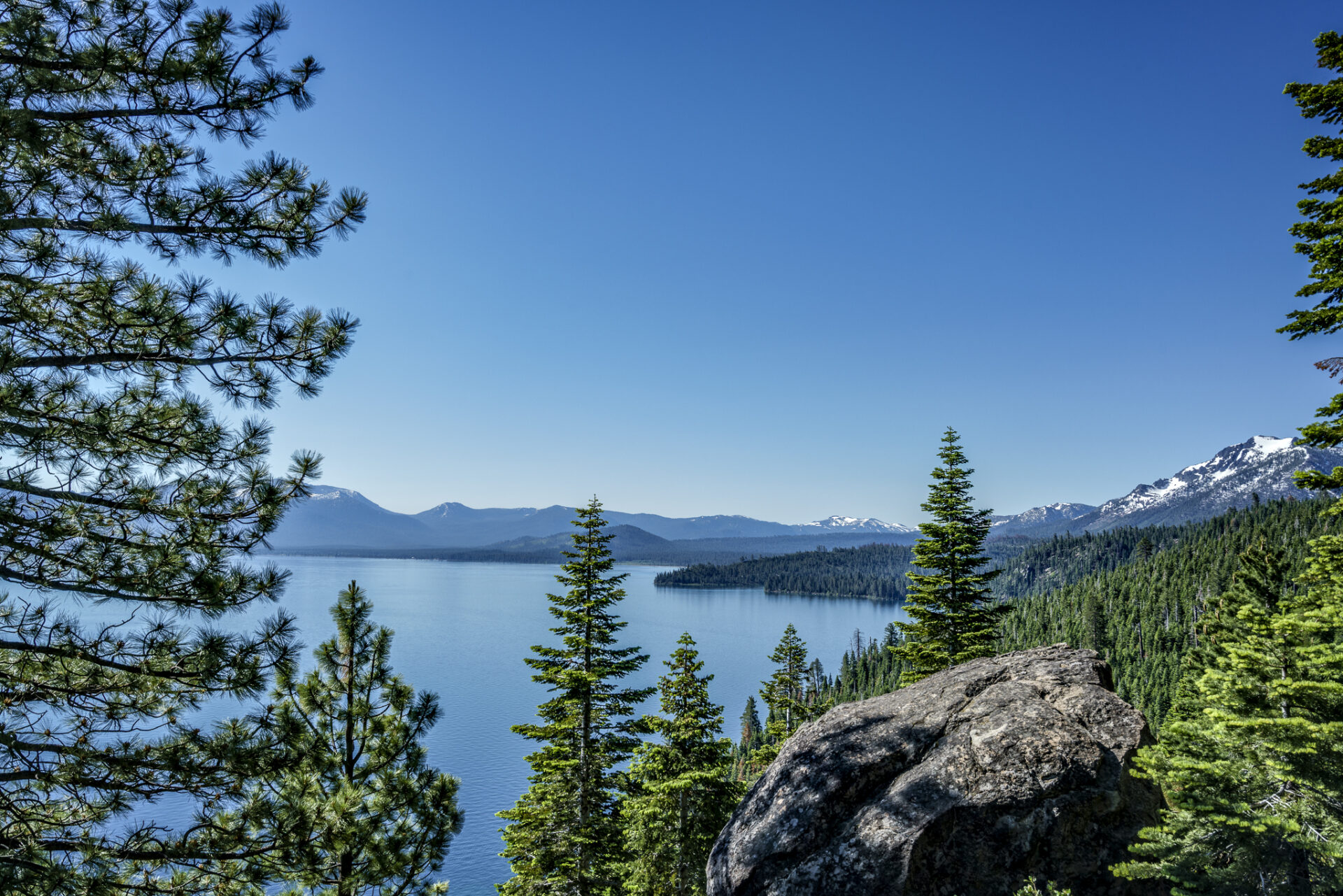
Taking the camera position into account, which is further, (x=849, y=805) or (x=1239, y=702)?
(x=849, y=805)

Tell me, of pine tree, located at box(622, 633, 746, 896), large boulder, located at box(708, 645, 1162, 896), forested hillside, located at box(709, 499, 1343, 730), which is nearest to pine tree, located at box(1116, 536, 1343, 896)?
large boulder, located at box(708, 645, 1162, 896)

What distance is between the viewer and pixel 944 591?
63.8 feet

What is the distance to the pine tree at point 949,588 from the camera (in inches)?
743

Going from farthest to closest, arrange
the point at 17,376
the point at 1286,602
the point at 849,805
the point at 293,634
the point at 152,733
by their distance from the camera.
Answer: the point at 1286,602 < the point at 849,805 < the point at 293,634 < the point at 152,733 < the point at 17,376

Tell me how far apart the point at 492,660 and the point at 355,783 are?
94.2 metres

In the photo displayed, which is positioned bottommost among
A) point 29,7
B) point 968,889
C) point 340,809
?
point 968,889

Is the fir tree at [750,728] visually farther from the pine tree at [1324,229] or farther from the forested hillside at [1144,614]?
the pine tree at [1324,229]

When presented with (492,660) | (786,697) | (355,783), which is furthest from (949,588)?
(492,660)

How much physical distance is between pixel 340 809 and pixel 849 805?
24.1 ft

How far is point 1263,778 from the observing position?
733 centimetres

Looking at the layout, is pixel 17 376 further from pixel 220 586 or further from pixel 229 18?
pixel 229 18

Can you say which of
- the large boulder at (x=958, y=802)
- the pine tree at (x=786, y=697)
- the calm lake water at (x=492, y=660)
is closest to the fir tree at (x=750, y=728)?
the calm lake water at (x=492, y=660)

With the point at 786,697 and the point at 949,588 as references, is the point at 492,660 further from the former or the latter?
the point at 949,588

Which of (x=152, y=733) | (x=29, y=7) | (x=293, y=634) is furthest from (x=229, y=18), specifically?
(x=152, y=733)
